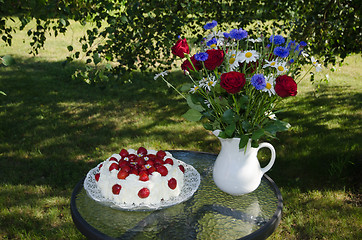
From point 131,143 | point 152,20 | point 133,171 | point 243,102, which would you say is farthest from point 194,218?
point 131,143

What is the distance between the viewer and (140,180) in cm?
169

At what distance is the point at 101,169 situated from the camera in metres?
1.84

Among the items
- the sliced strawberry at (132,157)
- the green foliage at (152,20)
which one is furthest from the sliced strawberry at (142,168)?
the green foliage at (152,20)

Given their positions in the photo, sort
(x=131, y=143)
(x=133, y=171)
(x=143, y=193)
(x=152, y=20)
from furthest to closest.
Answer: (x=131, y=143)
(x=152, y=20)
(x=133, y=171)
(x=143, y=193)

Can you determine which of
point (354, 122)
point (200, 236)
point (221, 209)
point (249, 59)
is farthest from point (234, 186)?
point (354, 122)

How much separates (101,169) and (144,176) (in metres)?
0.29

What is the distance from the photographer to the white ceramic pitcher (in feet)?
5.51

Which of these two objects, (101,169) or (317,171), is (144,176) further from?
(317,171)

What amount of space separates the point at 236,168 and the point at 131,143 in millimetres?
2556

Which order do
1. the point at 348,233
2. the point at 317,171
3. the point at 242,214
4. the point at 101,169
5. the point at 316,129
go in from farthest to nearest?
1. the point at 316,129
2. the point at 317,171
3. the point at 348,233
4. the point at 101,169
5. the point at 242,214

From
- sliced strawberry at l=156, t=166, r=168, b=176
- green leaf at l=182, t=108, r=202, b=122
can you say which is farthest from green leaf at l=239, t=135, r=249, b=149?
sliced strawberry at l=156, t=166, r=168, b=176

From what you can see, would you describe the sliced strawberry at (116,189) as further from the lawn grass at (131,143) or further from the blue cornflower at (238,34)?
the lawn grass at (131,143)

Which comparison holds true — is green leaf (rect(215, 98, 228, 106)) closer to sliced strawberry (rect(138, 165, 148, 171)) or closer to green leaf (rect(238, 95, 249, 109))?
green leaf (rect(238, 95, 249, 109))

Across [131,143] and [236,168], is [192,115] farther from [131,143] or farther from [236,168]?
[131,143]
